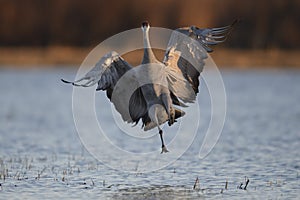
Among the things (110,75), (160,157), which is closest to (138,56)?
(160,157)

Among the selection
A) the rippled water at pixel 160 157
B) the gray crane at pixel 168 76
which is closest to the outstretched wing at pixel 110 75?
the gray crane at pixel 168 76

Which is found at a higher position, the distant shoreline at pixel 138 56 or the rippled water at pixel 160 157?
the distant shoreline at pixel 138 56

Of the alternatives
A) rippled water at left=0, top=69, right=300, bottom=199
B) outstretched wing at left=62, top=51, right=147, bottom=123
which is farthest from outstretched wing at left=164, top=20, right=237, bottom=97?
rippled water at left=0, top=69, right=300, bottom=199

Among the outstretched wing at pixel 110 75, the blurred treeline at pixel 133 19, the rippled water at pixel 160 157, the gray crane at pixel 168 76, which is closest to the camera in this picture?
the rippled water at pixel 160 157

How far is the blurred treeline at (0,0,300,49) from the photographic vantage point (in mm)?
32812

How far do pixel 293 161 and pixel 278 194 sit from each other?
93.2 inches

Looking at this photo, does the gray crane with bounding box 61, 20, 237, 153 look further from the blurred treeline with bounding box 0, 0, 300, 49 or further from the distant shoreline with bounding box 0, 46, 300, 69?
the blurred treeline with bounding box 0, 0, 300, 49

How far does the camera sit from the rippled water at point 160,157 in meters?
8.09

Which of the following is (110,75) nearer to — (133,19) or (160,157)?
(160,157)

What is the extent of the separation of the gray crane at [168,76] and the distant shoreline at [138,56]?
1783cm

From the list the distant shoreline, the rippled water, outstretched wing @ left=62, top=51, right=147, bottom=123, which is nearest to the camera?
the rippled water

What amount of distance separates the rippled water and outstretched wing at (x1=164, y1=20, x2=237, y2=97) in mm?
1451

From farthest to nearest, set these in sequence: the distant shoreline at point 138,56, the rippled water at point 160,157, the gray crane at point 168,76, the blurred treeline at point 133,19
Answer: the blurred treeline at point 133,19, the distant shoreline at point 138,56, the gray crane at point 168,76, the rippled water at point 160,157

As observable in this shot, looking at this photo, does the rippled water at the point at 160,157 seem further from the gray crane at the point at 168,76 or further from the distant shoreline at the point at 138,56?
the distant shoreline at the point at 138,56
